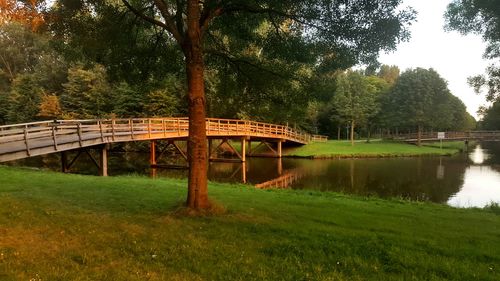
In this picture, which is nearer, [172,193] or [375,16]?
[375,16]

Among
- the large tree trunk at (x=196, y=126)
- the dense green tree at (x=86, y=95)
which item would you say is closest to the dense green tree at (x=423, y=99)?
the dense green tree at (x=86, y=95)

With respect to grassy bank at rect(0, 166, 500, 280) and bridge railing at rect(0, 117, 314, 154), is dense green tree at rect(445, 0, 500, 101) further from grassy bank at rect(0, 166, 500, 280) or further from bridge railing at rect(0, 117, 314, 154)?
bridge railing at rect(0, 117, 314, 154)

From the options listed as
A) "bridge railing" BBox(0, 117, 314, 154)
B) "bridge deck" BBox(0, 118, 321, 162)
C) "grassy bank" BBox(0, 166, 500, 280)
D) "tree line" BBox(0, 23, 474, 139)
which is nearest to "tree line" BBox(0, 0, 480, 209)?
"grassy bank" BBox(0, 166, 500, 280)

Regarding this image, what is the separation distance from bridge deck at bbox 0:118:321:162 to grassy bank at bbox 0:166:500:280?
7.64 meters

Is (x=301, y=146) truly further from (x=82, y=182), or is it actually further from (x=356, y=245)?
(x=356, y=245)

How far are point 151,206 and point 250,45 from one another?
19.4ft

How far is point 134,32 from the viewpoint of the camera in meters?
12.3

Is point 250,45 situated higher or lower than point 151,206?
higher

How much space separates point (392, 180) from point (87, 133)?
20.2 metres

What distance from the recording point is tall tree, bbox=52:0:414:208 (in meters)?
9.30

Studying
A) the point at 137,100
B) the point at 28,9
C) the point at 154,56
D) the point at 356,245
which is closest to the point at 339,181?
the point at 154,56

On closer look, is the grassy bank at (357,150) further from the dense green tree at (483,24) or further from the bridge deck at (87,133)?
the dense green tree at (483,24)

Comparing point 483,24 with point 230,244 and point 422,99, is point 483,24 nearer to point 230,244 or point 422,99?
point 230,244

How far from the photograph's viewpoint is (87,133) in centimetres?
2423
